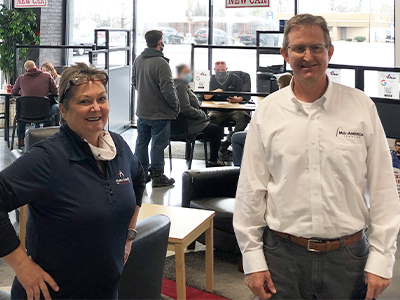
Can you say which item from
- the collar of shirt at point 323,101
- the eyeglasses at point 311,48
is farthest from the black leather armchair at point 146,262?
the eyeglasses at point 311,48

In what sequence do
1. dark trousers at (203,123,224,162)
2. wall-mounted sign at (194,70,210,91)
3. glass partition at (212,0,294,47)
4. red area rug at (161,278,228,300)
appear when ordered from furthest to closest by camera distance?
glass partition at (212,0,294,47) < wall-mounted sign at (194,70,210,91) < dark trousers at (203,123,224,162) < red area rug at (161,278,228,300)

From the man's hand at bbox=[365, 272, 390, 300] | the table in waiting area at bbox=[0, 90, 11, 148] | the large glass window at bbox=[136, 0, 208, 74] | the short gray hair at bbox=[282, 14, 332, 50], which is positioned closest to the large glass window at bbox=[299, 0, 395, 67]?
the large glass window at bbox=[136, 0, 208, 74]

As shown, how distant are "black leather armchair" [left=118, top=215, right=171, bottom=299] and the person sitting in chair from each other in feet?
12.3

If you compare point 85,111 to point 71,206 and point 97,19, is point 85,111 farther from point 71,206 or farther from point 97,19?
point 97,19

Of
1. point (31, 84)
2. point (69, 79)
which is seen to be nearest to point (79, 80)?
point (69, 79)

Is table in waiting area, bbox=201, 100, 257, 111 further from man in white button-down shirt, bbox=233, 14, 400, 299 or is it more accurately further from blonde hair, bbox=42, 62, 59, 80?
man in white button-down shirt, bbox=233, 14, 400, 299

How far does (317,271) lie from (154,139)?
4303 millimetres

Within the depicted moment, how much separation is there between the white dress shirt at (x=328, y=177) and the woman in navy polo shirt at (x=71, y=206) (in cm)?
43

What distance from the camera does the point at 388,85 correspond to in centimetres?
390

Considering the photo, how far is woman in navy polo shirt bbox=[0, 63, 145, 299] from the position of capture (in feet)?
5.51

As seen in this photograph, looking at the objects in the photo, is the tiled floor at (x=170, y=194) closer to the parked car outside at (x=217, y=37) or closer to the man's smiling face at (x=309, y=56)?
the man's smiling face at (x=309, y=56)

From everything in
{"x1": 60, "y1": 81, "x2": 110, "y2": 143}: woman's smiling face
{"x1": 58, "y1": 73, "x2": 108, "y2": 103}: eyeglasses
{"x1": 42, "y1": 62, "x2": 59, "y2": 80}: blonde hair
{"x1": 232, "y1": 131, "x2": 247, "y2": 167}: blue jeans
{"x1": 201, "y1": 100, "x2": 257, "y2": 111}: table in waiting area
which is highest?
{"x1": 42, "y1": 62, "x2": 59, "y2": 80}: blonde hair

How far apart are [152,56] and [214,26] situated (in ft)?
13.3

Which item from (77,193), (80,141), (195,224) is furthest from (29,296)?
(195,224)
